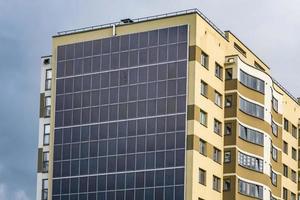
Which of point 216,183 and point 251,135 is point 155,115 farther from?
point 251,135

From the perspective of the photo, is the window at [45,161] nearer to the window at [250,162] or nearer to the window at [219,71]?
the window at [219,71]

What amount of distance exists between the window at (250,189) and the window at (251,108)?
22.7 ft

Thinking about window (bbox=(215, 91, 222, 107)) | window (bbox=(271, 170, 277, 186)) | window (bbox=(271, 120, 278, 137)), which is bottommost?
window (bbox=(271, 170, 277, 186))

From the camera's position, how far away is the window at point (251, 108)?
8994 cm

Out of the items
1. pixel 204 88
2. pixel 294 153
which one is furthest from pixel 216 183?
pixel 294 153

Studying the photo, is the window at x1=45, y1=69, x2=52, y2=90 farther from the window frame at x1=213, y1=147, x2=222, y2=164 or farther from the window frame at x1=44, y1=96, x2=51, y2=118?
the window frame at x1=213, y1=147, x2=222, y2=164

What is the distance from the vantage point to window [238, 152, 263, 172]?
88.4 m

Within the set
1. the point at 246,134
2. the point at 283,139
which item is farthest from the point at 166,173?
the point at 283,139

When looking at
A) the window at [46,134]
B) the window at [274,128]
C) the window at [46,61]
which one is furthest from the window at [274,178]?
the window at [46,61]

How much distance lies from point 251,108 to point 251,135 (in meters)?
2.67

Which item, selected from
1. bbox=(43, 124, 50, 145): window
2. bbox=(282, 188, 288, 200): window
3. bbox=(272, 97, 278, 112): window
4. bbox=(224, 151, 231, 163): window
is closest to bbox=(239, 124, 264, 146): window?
bbox=(224, 151, 231, 163): window

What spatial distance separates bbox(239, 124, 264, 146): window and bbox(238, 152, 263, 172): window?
5.51 ft

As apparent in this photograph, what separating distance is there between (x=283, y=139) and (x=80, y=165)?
26528 millimetres

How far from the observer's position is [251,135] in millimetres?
90250
